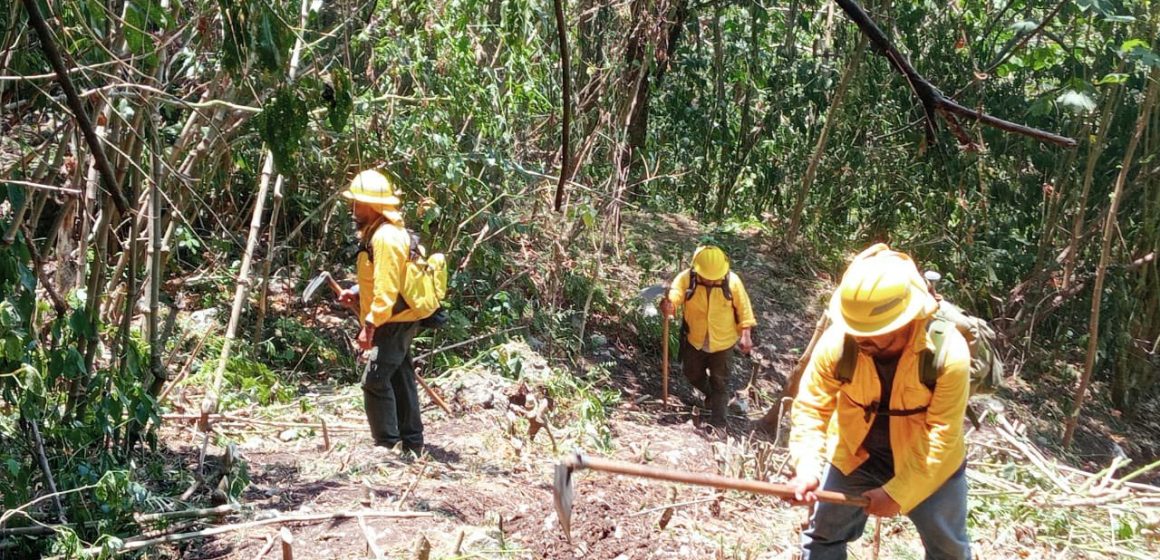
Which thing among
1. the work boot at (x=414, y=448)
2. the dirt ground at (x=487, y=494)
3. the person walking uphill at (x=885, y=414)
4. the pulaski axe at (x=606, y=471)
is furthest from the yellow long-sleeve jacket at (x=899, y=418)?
the work boot at (x=414, y=448)

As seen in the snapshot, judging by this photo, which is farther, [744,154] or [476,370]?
[744,154]

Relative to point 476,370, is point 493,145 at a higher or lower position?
higher

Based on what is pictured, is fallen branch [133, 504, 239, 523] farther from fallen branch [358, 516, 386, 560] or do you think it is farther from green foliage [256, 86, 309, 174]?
green foliage [256, 86, 309, 174]

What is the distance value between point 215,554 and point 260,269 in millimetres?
4137

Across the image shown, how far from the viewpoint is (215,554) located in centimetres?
452

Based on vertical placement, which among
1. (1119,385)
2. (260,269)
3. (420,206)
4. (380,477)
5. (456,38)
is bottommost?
(1119,385)

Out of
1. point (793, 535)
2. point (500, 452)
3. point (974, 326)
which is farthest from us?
point (500, 452)

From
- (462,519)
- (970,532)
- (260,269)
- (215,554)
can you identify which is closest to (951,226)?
(970,532)

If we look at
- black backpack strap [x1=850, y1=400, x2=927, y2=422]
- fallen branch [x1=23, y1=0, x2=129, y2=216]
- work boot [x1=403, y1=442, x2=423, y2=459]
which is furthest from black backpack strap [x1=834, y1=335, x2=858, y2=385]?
work boot [x1=403, y1=442, x2=423, y2=459]

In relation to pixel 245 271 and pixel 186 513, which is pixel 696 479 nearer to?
pixel 186 513

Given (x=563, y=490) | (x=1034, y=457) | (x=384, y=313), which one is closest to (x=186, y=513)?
(x=384, y=313)

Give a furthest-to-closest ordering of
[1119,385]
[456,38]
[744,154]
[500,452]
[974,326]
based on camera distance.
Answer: [744,154] → [1119,385] → [456,38] → [500,452] → [974,326]

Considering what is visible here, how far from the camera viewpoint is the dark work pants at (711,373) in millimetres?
8578

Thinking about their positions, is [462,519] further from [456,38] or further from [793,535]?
[456,38]
